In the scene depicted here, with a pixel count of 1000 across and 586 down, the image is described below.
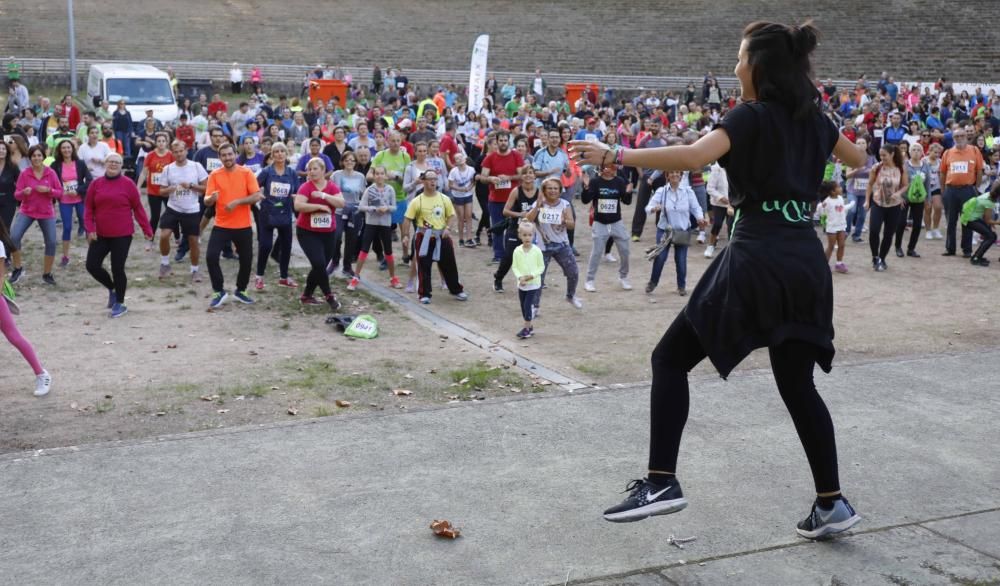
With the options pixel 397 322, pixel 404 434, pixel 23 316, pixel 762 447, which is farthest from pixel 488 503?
pixel 23 316

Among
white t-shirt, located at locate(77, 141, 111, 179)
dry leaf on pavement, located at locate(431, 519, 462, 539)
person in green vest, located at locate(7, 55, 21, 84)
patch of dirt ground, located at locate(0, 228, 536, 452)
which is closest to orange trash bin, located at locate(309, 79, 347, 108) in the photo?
person in green vest, located at locate(7, 55, 21, 84)

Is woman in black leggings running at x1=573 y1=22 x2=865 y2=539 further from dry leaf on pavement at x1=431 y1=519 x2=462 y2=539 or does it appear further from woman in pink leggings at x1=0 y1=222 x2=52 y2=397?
woman in pink leggings at x1=0 y1=222 x2=52 y2=397

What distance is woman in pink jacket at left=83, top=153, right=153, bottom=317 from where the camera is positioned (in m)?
11.7

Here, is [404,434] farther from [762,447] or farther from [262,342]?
[262,342]

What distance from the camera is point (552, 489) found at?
5.41 meters

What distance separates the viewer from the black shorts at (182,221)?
13.6 meters

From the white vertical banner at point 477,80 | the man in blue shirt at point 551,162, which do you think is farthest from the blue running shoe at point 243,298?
the white vertical banner at point 477,80

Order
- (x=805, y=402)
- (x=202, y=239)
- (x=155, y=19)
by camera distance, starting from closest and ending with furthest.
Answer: (x=805, y=402), (x=202, y=239), (x=155, y=19)

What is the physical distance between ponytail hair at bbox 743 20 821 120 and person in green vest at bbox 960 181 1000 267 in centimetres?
1280

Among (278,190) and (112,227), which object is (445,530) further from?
(278,190)

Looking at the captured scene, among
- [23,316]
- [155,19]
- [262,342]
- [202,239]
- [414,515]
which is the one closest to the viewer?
[414,515]

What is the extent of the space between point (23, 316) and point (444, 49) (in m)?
37.2

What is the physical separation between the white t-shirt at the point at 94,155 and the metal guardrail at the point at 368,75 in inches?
1014

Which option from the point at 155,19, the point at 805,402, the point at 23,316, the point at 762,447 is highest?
the point at 155,19
